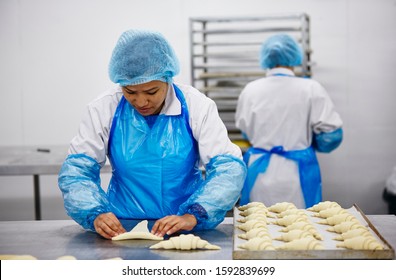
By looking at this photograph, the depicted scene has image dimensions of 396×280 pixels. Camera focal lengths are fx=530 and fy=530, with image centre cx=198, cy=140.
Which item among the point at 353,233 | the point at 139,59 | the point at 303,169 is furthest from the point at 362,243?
the point at 303,169

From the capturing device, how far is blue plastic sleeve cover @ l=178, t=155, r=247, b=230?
5.11ft

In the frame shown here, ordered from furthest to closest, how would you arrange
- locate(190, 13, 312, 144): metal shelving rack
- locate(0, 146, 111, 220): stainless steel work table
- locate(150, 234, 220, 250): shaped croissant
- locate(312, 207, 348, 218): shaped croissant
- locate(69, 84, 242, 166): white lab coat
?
1. locate(190, 13, 312, 144): metal shelving rack
2. locate(0, 146, 111, 220): stainless steel work table
3. locate(69, 84, 242, 166): white lab coat
4. locate(312, 207, 348, 218): shaped croissant
5. locate(150, 234, 220, 250): shaped croissant

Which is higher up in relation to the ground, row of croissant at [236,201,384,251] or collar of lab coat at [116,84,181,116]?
collar of lab coat at [116,84,181,116]

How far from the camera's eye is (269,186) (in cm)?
288

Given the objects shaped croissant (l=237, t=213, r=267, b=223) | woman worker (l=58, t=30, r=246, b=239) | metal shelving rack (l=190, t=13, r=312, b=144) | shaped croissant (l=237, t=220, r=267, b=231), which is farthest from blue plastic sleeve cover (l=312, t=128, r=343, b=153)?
shaped croissant (l=237, t=220, r=267, b=231)

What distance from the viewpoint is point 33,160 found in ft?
9.59

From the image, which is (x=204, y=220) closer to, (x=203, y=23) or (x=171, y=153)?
(x=171, y=153)

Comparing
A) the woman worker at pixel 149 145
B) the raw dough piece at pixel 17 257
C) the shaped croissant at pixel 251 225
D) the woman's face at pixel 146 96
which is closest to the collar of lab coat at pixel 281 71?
the woman worker at pixel 149 145

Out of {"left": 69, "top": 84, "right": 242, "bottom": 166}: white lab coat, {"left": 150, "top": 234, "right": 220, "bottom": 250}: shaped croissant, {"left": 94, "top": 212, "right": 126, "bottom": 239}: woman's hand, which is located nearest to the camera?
{"left": 150, "top": 234, "right": 220, "bottom": 250}: shaped croissant

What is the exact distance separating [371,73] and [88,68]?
1.87 metres

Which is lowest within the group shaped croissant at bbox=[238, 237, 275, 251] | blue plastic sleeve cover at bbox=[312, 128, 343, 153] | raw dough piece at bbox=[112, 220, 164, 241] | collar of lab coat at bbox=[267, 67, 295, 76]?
raw dough piece at bbox=[112, 220, 164, 241]

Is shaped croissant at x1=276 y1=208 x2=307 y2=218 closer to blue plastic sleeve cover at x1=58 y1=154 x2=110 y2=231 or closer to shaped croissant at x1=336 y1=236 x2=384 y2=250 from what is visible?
shaped croissant at x1=336 y1=236 x2=384 y2=250

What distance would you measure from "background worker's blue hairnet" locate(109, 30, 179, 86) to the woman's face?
0.02m

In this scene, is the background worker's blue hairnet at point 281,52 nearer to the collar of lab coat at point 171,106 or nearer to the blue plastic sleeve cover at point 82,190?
the collar of lab coat at point 171,106
